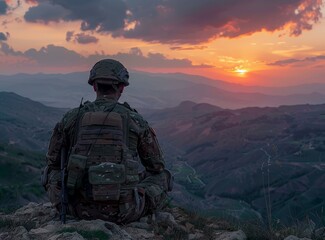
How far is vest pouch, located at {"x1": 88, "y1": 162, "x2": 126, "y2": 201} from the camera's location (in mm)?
5941

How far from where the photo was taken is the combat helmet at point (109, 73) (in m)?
6.54

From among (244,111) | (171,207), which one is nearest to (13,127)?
(244,111)

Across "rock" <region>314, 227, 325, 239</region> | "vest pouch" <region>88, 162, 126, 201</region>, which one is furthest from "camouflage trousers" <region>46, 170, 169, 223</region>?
"rock" <region>314, 227, 325, 239</region>

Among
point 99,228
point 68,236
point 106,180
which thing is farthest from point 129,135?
point 68,236

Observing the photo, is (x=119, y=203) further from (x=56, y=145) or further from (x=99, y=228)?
(x=56, y=145)

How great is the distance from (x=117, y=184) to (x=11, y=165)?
51613mm

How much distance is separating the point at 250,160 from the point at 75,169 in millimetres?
109511

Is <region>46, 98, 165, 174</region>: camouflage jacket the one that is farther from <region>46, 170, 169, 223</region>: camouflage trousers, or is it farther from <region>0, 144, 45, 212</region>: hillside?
<region>0, 144, 45, 212</region>: hillside

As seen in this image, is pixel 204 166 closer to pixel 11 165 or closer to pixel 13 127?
pixel 13 127

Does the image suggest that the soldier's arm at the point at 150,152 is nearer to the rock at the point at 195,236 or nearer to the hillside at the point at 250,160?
the rock at the point at 195,236

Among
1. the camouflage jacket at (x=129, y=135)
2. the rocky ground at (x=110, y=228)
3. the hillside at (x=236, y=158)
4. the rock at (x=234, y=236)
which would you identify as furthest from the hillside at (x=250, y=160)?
the camouflage jacket at (x=129, y=135)

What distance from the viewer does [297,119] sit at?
154m

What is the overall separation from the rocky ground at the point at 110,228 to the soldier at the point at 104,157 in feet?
1.06

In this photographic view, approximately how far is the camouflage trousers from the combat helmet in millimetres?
1650
